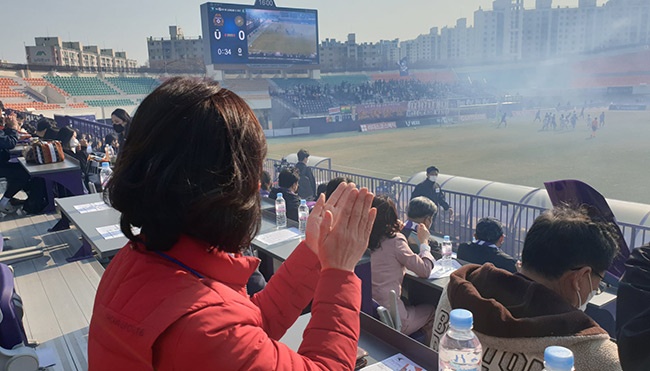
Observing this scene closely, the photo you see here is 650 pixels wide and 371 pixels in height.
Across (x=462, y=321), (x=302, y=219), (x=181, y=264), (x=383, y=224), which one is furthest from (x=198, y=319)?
(x=302, y=219)

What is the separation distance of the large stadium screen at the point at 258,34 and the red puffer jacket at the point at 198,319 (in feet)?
121

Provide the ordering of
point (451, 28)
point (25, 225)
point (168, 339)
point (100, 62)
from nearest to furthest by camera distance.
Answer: point (168, 339) → point (25, 225) → point (100, 62) → point (451, 28)

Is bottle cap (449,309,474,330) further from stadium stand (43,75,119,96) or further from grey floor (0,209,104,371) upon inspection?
stadium stand (43,75,119,96)

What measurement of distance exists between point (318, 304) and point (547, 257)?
1103 millimetres

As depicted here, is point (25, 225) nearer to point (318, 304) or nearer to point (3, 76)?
point (318, 304)

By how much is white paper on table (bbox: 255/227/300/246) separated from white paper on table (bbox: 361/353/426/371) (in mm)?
1667

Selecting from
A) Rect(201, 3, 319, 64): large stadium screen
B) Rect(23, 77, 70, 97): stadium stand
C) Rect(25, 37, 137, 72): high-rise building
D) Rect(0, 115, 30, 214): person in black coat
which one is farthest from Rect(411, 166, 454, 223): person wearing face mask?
Rect(25, 37, 137, 72): high-rise building

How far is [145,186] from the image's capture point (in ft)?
3.23

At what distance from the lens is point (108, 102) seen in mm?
36656

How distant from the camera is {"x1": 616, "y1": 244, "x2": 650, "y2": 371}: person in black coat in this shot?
1319 millimetres

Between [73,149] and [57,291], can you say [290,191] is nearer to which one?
[57,291]

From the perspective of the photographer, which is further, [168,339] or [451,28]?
[451,28]

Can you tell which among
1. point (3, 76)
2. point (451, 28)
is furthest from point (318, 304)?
point (451, 28)

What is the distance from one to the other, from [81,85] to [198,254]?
43124 mm
